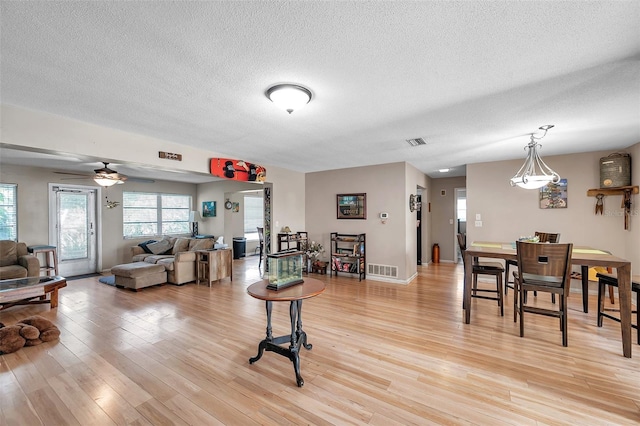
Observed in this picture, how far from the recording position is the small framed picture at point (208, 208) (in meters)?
8.58

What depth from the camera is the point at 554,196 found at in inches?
188

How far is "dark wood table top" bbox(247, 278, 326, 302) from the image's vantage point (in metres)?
2.06

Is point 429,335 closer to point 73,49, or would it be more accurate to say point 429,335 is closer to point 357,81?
point 357,81

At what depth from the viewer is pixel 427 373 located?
2295mm

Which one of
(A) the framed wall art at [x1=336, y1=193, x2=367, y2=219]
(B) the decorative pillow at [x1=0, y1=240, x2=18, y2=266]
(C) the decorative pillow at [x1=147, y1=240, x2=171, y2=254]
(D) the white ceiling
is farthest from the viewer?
(C) the decorative pillow at [x1=147, y1=240, x2=171, y2=254]

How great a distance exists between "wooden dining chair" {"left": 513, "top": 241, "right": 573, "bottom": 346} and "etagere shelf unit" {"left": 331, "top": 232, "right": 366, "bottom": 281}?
9.94 feet

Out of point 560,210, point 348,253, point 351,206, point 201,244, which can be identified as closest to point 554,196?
point 560,210

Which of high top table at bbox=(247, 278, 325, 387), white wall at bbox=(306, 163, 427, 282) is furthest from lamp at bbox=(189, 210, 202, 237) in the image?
high top table at bbox=(247, 278, 325, 387)

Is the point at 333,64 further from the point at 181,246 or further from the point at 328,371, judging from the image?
the point at 181,246

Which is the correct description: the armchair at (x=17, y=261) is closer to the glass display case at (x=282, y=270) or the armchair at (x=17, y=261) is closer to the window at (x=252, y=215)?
the window at (x=252, y=215)

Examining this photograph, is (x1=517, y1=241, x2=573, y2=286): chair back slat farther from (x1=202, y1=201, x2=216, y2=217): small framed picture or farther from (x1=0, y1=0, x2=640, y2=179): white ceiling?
(x1=202, y1=201, x2=216, y2=217): small framed picture

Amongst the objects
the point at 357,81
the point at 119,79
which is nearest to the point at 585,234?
the point at 357,81

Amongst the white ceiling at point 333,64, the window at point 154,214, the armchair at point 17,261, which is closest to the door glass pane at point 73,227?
the window at point 154,214

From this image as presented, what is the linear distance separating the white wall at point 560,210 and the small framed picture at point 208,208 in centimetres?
717
